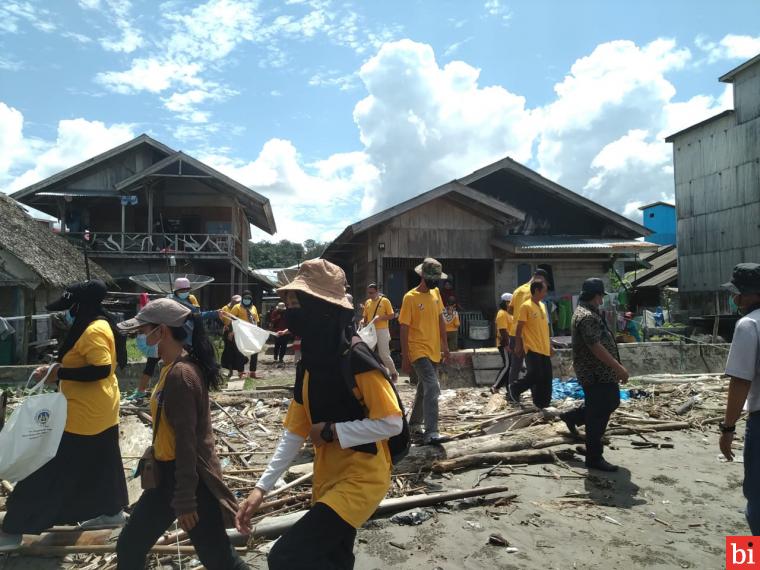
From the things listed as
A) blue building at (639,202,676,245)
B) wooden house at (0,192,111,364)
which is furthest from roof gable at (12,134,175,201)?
blue building at (639,202,676,245)

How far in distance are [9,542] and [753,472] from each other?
4796 mm

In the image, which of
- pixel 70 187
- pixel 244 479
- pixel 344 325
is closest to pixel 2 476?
pixel 244 479

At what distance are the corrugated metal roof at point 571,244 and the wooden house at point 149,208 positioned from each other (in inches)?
463

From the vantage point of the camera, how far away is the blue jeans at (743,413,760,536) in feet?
9.04

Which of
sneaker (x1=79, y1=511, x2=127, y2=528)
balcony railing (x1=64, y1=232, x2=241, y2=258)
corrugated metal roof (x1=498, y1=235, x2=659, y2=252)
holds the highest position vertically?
balcony railing (x1=64, y1=232, x2=241, y2=258)

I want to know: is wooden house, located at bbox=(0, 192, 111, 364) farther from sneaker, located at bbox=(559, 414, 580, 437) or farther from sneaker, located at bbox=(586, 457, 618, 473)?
sneaker, located at bbox=(586, 457, 618, 473)

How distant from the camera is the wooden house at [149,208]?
22.1 m

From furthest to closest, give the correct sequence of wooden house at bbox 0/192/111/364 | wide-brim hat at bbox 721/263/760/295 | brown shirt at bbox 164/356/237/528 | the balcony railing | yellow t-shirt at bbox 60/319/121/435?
the balcony railing, wooden house at bbox 0/192/111/364, yellow t-shirt at bbox 60/319/121/435, wide-brim hat at bbox 721/263/760/295, brown shirt at bbox 164/356/237/528

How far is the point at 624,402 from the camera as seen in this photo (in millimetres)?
8117

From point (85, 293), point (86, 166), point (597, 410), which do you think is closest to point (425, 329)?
point (597, 410)

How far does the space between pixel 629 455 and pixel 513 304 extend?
3079mm

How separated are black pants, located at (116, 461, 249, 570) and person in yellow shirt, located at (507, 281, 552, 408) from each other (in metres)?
5.15

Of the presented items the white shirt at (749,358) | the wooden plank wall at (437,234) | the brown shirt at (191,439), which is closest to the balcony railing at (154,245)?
the wooden plank wall at (437,234)

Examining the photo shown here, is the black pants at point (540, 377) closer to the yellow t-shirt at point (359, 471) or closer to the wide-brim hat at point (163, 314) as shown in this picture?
the yellow t-shirt at point (359, 471)
